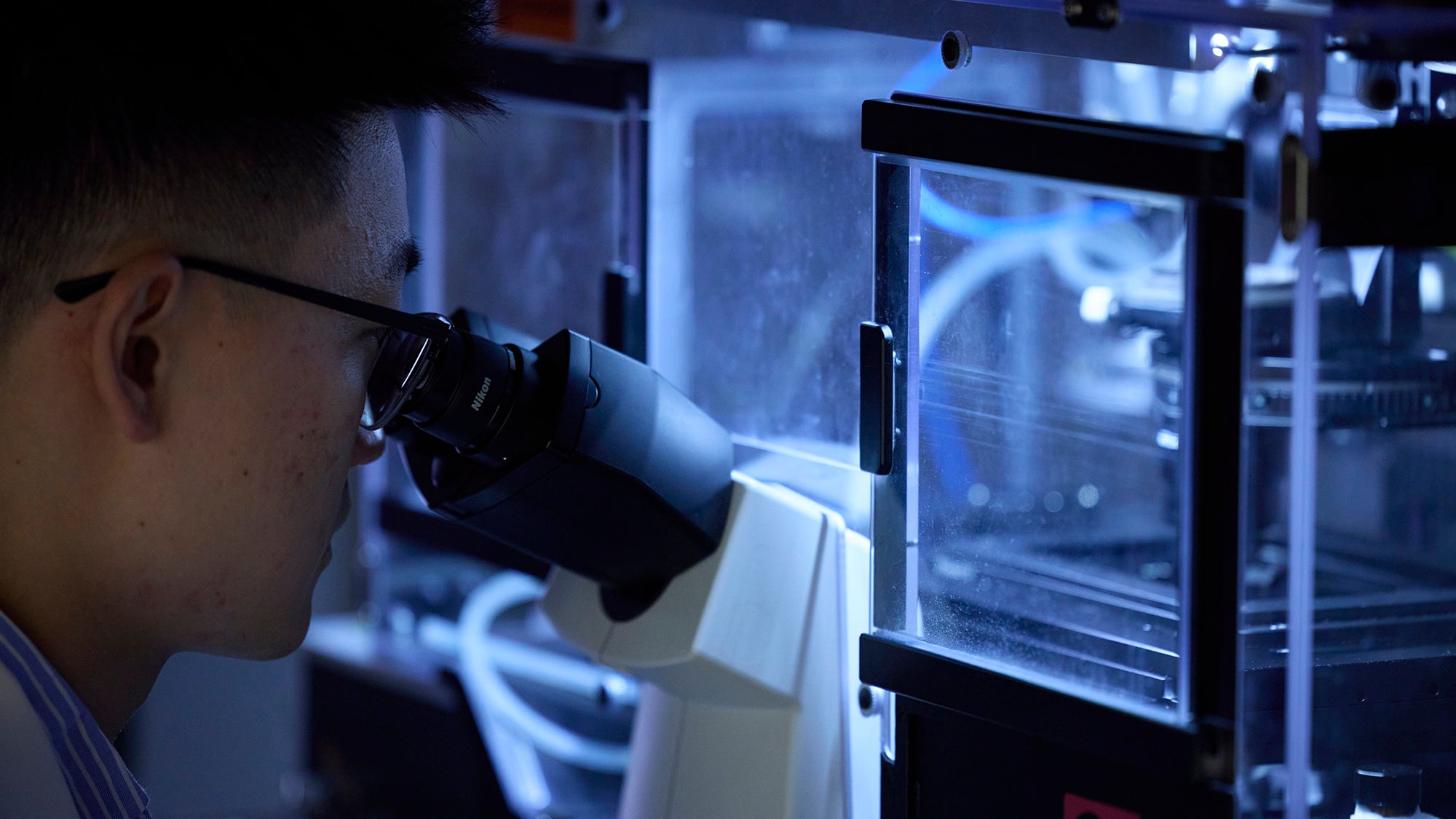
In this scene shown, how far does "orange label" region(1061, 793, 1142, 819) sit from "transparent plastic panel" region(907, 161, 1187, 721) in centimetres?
6

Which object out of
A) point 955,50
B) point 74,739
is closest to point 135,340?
point 74,739

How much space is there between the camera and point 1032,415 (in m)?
0.80

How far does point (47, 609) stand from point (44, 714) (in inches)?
2.4

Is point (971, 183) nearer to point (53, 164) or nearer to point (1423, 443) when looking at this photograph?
point (1423, 443)

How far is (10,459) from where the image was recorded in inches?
28.3

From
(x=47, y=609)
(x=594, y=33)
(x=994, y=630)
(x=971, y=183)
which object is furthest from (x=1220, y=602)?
(x=594, y=33)

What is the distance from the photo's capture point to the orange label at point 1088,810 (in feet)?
2.20

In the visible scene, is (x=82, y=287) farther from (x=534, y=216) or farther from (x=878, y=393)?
(x=534, y=216)

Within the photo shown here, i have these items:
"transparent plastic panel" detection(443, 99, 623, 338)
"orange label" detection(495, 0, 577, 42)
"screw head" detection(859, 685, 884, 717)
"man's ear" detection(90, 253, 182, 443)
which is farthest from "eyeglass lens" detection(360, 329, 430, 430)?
"orange label" detection(495, 0, 577, 42)

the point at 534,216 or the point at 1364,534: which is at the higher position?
the point at 534,216

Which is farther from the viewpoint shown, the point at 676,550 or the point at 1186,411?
the point at 676,550

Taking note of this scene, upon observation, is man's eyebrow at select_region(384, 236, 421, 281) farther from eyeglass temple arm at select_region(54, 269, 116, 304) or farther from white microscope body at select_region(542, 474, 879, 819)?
white microscope body at select_region(542, 474, 879, 819)

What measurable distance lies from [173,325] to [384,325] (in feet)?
0.39

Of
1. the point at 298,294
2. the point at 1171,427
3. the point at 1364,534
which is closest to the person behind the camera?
the point at 298,294
